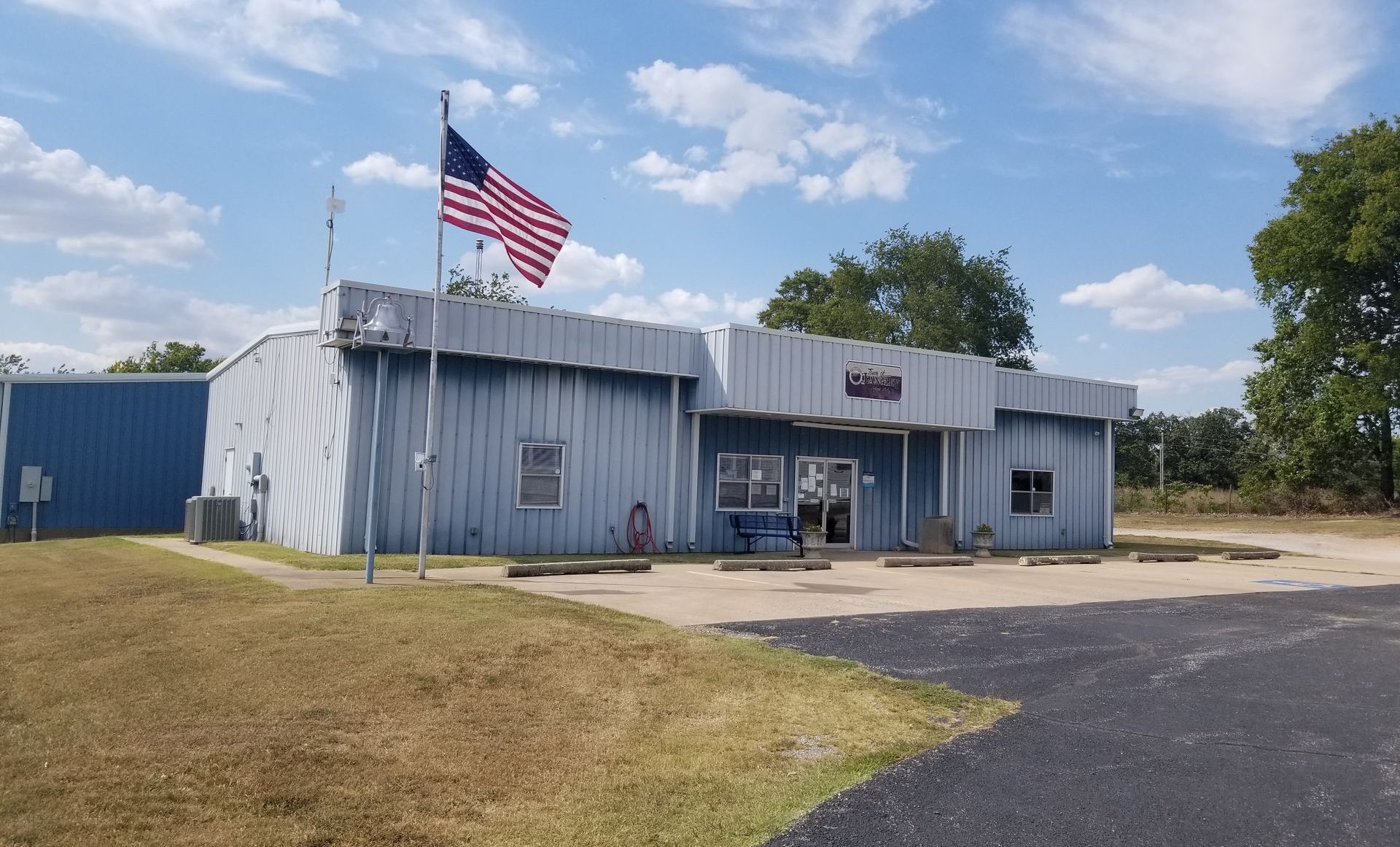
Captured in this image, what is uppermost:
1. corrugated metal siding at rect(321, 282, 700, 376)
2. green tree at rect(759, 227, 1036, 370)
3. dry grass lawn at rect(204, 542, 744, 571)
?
green tree at rect(759, 227, 1036, 370)

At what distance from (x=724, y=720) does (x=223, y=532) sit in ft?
52.7

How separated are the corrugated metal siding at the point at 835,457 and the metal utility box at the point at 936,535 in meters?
0.42

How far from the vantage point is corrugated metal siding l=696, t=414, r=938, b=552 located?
66.8 feet

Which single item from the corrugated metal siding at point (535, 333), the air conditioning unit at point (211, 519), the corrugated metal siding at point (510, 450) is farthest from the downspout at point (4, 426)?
the corrugated metal siding at point (510, 450)

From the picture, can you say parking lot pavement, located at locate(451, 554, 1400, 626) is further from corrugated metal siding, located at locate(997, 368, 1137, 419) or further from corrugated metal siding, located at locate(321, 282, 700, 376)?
corrugated metal siding, located at locate(997, 368, 1137, 419)

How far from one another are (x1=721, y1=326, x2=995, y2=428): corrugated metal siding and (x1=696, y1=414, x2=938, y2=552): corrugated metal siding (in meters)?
1.40

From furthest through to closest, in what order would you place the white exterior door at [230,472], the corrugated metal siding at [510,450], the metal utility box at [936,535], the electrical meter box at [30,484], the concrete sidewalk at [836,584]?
the electrical meter box at [30,484] → the white exterior door at [230,472] → the metal utility box at [936,535] → the corrugated metal siding at [510,450] → the concrete sidewalk at [836,584]

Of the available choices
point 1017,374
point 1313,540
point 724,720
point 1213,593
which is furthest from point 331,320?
point 1313,540

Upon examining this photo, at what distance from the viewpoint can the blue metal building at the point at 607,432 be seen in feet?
55.8

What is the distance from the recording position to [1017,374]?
2470cm

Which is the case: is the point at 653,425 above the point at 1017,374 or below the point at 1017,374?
below

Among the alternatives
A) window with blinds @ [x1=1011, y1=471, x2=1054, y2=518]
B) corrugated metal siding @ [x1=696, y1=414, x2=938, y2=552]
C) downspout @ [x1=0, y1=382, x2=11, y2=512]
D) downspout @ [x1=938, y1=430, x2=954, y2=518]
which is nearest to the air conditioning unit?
downspout @ [x1=0, y1=382, x2=11, y2=512]

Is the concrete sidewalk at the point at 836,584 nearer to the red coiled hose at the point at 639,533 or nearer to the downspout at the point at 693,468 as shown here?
the red coiled hose at the point at 639,533

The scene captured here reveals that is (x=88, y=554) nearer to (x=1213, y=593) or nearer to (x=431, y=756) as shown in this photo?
(x=431, y=756)
